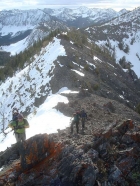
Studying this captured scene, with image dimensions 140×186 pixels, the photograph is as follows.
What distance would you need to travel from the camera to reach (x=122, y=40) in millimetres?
130000

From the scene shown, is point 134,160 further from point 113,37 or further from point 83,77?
point 113,37

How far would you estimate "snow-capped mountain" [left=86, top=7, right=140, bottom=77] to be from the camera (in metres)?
113

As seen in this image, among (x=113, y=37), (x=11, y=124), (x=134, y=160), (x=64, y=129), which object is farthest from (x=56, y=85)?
(x=113, y=37)

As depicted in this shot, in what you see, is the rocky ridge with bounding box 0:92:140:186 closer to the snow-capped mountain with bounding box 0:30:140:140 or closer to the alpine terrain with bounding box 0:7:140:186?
the alpine terrain with bounding box 0:7:140:186

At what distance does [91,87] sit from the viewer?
36.2 m

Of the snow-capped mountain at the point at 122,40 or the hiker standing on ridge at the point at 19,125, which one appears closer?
the hiker standing on ridge at the point at 19,125

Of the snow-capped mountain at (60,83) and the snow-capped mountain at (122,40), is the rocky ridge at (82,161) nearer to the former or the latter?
the snow-capped mountain at (60,83)

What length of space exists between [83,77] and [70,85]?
153 inches

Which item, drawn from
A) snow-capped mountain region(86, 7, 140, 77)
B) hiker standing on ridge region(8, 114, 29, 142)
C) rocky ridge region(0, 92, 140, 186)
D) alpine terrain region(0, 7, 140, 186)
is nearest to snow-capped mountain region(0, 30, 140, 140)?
alpine terrain region(0, 7, 140, 186)

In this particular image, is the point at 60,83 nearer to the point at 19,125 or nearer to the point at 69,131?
the point at 69,131

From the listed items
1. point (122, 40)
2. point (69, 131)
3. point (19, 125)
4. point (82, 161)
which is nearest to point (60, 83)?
point (69, 131)

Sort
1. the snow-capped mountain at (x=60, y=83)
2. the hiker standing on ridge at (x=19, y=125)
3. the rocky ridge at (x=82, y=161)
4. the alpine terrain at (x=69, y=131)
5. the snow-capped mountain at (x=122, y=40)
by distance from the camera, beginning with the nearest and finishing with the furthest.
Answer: the rocky ridge at (x=82, y=161), the alpine terrain at (x=69, y=131), the hiker standing on ridge at (x=19, y=125), the snow-capped mountain at (x=60, y=83), the snow-capped mountain at (x=122, y=40)

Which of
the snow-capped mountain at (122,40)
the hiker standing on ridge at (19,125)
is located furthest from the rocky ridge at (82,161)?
the snow-capped mountain at (122,40)

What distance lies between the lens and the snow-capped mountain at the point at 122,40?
113m
